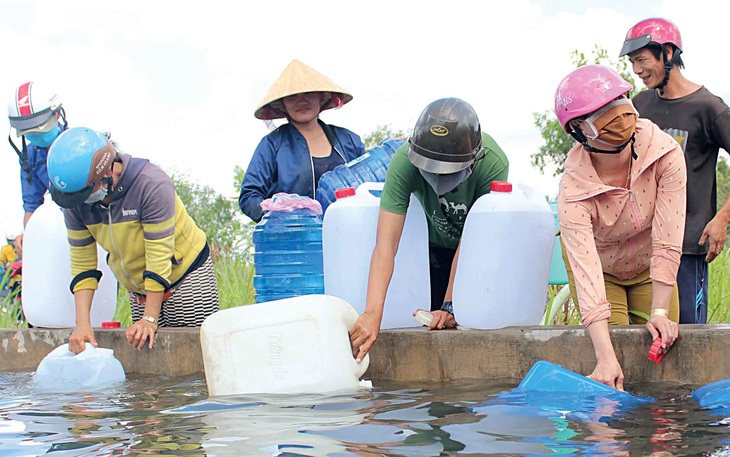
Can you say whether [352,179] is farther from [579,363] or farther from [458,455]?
[458,455]

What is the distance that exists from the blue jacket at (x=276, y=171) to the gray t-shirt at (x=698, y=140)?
2032mm

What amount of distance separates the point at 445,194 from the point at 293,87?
1.65 m

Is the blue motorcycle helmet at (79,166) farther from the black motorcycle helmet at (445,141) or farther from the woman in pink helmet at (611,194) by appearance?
the woman in pink helmet at (611,194)

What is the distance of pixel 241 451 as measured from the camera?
8.46 feet

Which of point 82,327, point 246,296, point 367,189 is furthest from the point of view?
point 246,296

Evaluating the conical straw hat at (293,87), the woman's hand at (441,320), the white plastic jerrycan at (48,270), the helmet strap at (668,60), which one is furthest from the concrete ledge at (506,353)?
the conical straw hat at (293,87)

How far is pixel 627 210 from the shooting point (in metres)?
3.51

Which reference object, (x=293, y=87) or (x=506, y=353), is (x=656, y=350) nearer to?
(x=506, y=353)

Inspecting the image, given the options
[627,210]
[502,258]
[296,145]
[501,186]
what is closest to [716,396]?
[627,210]

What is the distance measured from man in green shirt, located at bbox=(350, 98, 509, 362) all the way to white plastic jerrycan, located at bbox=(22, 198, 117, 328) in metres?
2.49

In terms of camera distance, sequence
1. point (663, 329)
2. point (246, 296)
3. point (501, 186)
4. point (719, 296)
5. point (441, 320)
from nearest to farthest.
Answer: point (663, 329), point (501, 186), point (441, 320), point (719, 296), point (246, 296)

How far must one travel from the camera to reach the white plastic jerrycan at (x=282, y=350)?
12.2ft

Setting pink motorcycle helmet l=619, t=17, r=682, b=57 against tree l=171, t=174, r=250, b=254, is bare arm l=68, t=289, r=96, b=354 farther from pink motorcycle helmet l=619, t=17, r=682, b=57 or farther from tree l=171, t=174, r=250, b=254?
tree l=171, t=174, r=250, b=254

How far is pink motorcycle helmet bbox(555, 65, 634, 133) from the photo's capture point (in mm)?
3270
